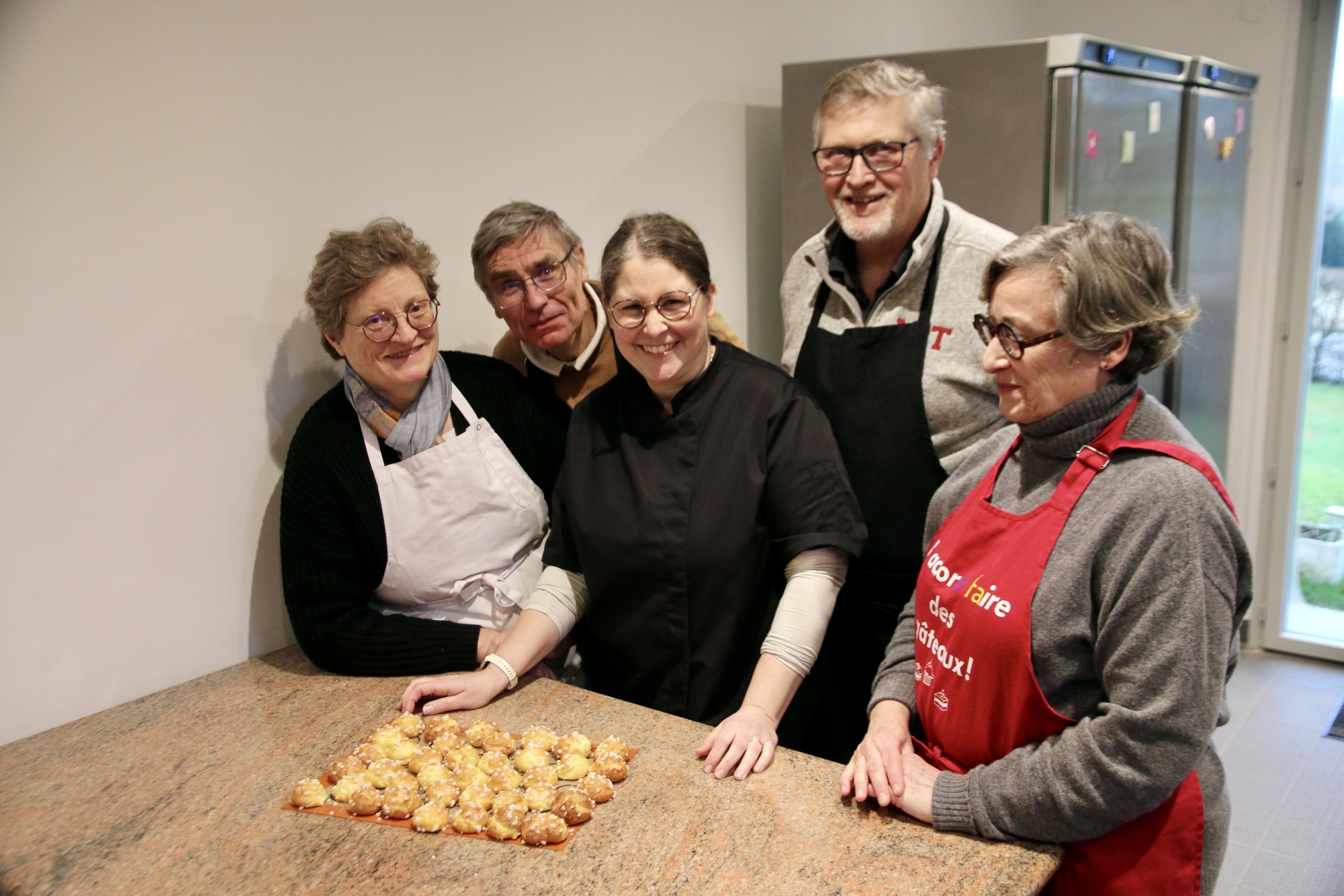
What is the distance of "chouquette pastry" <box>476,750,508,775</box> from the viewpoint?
4.19 feet

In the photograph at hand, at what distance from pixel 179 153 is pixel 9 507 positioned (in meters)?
0.64

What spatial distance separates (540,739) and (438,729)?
0.17 m

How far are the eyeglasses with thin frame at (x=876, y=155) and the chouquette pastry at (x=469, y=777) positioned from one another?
119cm

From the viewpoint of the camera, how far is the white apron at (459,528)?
1.60m

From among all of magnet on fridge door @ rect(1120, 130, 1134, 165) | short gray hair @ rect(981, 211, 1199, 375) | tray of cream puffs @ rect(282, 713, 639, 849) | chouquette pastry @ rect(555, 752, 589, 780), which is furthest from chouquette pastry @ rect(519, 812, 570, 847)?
magnet on fridge door @ rect(1120, 130, 1134, 165)

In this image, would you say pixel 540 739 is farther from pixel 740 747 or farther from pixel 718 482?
pixel 718 482

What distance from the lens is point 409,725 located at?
139 centimetres

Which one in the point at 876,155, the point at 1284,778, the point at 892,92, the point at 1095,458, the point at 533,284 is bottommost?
the point at 1284,778

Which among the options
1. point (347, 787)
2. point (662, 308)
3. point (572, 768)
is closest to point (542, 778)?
point (572, 768)

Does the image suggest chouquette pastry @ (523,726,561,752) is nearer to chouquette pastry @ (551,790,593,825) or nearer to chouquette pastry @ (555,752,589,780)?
chouquette pastry @ (555,752,589,780)

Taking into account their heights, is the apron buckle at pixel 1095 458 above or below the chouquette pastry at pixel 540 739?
above

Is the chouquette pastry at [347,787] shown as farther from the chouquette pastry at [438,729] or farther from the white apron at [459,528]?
the white apron at [459,528]

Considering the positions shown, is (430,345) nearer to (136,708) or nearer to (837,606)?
(136,708)

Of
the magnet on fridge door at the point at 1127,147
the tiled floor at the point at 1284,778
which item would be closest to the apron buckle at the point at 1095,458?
the tiled floor at the point at 1284,778
